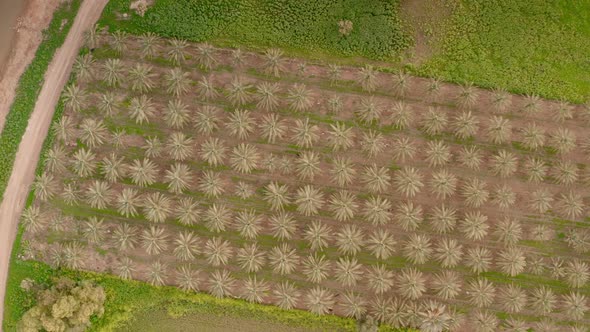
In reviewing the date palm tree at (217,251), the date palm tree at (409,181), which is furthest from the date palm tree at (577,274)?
the date palm tree at (217,251)

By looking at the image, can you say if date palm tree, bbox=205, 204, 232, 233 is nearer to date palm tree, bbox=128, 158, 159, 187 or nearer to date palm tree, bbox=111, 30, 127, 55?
date palm tree, bbox=128, 158, 159, 187

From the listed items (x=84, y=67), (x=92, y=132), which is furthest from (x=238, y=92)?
(x=84, y=67)

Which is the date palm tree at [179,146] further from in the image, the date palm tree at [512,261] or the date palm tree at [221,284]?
the date palm tree at [512,261]

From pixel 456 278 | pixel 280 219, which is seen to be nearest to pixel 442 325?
pixel 456 278

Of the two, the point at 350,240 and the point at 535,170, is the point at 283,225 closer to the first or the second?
the point at 350,240

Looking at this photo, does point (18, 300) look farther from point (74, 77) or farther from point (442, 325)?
point (442, 325)
